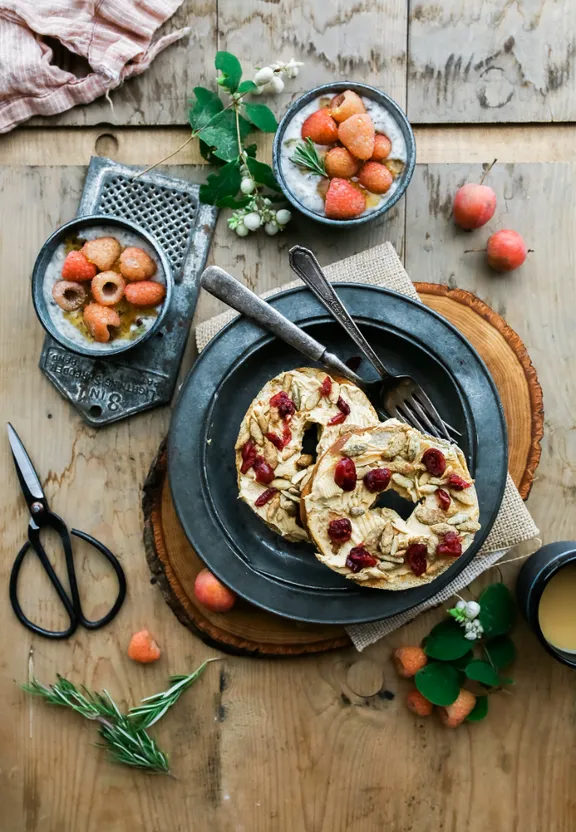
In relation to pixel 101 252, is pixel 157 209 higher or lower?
higher

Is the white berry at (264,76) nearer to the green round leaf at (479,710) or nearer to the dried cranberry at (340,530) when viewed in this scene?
the dried cranberry at (340,530)

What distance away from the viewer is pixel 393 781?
102 inches

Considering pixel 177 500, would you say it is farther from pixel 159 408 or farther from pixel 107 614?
pixel 107 614

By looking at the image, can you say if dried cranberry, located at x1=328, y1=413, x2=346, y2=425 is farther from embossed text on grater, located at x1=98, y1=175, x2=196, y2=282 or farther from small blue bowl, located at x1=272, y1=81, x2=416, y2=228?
embossed text on grater, located at x1=98, y1=175, x2=196, y2=282

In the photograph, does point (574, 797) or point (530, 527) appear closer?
point (530, 527)

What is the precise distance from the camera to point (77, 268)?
95.5 inches

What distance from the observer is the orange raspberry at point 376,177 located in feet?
7.93

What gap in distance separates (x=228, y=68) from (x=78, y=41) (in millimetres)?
578

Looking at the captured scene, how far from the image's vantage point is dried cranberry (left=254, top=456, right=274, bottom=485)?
2.23 m

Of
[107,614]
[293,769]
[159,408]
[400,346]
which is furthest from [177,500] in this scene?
[293,769]

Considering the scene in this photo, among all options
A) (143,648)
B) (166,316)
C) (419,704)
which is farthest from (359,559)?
(166,316)

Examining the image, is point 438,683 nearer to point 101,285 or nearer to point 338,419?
point 338,419

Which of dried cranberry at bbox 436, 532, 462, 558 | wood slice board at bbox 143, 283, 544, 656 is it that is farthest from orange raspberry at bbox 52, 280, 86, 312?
dried cranberry at bbox 436, 532, 462, 558

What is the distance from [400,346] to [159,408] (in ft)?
2.81
